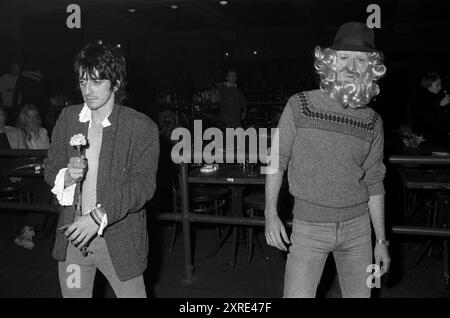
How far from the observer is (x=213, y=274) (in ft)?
12.2

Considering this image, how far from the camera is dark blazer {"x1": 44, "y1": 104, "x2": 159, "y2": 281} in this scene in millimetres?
1843

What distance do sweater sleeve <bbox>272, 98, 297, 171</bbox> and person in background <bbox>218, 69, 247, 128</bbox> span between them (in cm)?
582

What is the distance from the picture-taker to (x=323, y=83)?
6.17ft

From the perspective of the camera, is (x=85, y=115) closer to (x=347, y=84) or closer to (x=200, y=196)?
(x=347, y=84)

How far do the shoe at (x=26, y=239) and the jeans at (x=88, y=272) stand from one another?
9.13ft

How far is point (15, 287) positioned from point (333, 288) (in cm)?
244

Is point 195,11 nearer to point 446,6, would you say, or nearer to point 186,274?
point 446,6

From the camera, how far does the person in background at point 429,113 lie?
5836mm

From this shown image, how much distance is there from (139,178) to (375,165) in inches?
40.7

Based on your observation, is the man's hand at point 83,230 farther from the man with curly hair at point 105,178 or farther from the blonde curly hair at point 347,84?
the blonde curly hair at point 347,84

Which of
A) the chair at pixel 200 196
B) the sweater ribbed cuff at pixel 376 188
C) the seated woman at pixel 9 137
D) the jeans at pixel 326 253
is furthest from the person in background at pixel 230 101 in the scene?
the jeans at pixel 326 253

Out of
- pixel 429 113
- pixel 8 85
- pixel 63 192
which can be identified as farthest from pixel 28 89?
pixel 63 192

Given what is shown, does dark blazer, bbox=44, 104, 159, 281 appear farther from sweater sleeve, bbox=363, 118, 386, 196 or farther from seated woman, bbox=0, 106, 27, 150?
seated woman, bbox=0, 106, 27, 150
